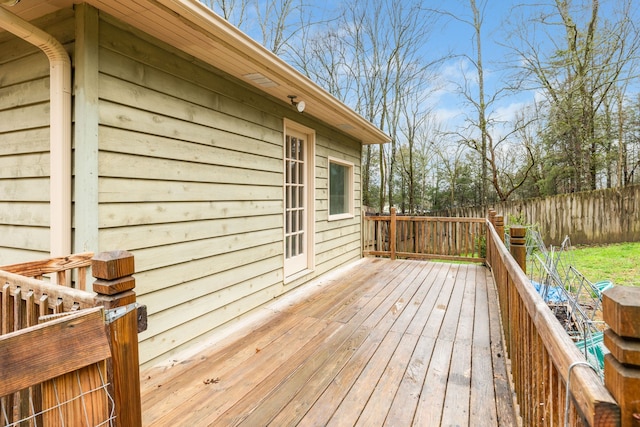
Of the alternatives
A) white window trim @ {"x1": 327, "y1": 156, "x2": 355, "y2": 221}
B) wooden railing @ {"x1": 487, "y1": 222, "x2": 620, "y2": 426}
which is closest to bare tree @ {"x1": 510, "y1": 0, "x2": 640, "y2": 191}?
white window trim @ {"x1": 327, "y1": 156, "x2": 355, "y2": 221}

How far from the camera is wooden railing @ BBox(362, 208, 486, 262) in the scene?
Answer: 19.7ft

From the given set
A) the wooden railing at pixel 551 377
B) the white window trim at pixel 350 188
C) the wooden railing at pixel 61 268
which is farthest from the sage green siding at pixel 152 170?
the wooden railing at pixel 551 377

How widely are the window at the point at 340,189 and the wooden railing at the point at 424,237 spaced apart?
0.83 m

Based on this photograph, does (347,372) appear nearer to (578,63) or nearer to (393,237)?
(393,237)

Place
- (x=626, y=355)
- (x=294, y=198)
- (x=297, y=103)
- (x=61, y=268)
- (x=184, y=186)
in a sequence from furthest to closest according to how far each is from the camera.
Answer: (x=294, y=198), (x=297, y=103), (x=184, y=186), (x=61, y=268), (x=626, y=355)

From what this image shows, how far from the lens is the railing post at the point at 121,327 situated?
1.07m

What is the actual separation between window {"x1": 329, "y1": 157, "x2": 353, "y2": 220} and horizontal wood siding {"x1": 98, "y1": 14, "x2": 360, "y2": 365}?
5.74 feet

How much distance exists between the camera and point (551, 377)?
3.35 feet

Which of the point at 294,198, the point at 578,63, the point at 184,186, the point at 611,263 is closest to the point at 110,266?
the point at 184,186

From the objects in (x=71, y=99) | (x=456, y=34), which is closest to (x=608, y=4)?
(x=456, y=34)

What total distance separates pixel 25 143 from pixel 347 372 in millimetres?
2607

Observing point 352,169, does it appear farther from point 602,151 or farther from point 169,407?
point 602,151

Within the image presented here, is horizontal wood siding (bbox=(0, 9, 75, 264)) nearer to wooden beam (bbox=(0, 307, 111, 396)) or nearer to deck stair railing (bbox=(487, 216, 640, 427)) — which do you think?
wooden beam (bbox=(0, 307, 111, 396))

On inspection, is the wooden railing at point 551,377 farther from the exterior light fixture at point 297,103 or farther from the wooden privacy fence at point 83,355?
the exterior light fixture at point 297,103
